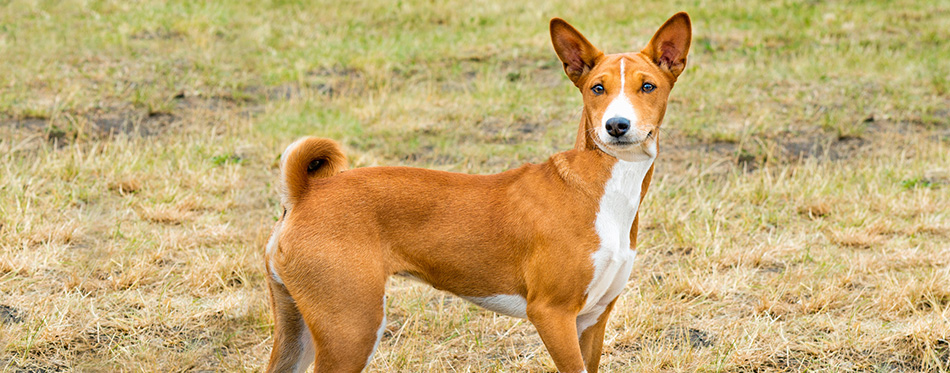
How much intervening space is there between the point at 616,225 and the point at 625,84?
549mm

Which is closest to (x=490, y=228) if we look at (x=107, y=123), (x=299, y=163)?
(x=299, y=163)

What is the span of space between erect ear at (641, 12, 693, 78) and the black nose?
0.50 m

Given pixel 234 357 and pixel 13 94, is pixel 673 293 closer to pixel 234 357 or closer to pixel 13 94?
pixel 234 357

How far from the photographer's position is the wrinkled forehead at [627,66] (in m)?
3.22

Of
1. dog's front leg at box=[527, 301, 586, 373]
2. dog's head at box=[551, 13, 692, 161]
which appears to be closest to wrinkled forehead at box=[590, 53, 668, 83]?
dog's head at box=[551, 13, 692, 161]

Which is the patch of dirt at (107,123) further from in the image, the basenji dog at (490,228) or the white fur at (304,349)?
the basenji dog at (490,228)

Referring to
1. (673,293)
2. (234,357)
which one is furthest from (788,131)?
(234,357)

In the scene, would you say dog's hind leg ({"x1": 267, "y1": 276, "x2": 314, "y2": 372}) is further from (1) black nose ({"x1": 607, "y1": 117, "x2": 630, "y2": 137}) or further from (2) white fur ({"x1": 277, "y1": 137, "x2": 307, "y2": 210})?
(1) black nose ({"x1": 607, "y1": 117, "x2": 630, "y2": 137})

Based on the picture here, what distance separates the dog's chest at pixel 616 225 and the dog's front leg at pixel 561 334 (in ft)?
0.44

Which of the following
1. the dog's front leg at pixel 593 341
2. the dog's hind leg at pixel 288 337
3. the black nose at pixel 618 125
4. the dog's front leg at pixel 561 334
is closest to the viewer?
the black nose at pixel 618 125

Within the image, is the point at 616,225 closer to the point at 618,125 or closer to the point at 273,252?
the point at 618,125

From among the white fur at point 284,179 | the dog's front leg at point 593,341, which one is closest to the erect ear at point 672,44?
the dog's front leg at point 593,341

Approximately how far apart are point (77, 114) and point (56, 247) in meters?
3.22

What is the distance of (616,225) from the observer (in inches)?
129
